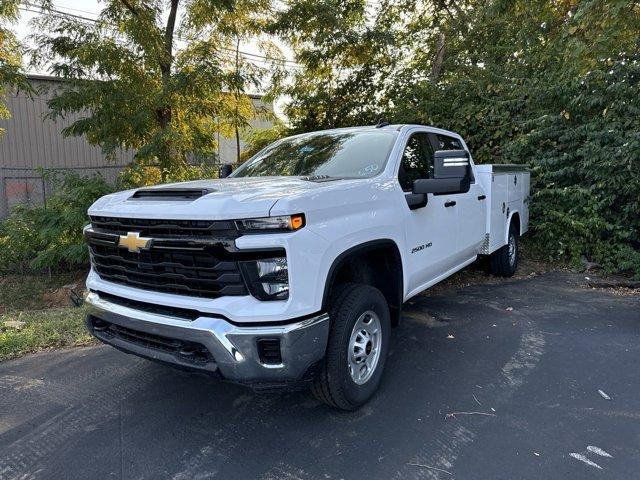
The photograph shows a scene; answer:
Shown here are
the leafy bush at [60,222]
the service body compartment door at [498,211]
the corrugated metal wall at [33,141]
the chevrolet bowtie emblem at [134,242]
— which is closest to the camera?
the chevrolet bowtie emblem at [134,242]

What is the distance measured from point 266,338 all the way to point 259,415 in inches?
36.9

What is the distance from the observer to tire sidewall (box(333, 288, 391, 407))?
9.87 ft

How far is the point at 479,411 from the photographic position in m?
3.27

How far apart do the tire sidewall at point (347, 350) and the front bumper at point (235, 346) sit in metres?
0.25

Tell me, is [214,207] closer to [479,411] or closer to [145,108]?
[479,411]

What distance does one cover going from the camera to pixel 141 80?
7691 mm

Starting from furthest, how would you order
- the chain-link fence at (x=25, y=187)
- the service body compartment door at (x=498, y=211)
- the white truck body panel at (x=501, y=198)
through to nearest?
the chain-link fence at (x=25, y=187) < the service body compartment door at (x=498, y=211) < the white truck body panel at (x=501, y=198)

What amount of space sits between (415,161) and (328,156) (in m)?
0.77

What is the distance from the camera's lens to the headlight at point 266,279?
2641mm

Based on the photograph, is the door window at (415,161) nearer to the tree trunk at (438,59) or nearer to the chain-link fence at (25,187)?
the chain-link fence at (25,187)

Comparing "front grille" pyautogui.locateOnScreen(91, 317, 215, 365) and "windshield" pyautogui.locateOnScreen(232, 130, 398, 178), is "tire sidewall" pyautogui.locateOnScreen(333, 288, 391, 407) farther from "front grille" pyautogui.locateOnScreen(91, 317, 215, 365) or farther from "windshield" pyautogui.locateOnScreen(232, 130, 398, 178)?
"windshield" pyautogui.locateOnScreen(232, 130, 398, 178)

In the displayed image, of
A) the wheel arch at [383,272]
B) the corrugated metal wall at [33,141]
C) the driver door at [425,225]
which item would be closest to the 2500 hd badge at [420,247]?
the driver door at [425,225]

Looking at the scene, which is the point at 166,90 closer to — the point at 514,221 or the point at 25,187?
the point at 514,221

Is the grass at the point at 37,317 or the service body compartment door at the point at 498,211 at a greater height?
the service body compartment door at the point at 498,211
